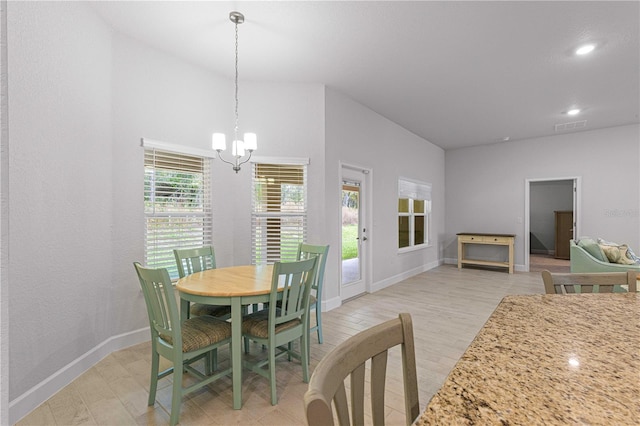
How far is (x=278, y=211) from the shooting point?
404 centimetres

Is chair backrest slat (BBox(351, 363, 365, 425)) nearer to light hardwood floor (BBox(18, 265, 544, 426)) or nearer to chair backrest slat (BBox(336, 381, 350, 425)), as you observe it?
chair backrest slat (BBox(336, 381, 350, 425))

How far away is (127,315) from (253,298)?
5.84 feet

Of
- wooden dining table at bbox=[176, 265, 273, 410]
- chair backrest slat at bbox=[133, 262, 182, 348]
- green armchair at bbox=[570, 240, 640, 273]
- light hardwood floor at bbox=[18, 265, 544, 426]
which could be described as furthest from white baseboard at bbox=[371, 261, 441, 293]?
chair backrest slat at bbox=[133, 262, 182, 348]

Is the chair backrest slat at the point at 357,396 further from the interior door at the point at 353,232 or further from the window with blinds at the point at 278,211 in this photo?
the interior door at the point at 353,232

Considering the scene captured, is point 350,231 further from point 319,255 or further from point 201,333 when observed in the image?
point 201,333

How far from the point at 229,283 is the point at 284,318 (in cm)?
51

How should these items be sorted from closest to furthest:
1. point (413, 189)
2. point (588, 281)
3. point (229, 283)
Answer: point (588, 281) < point (229, 283) < point (413, 189)

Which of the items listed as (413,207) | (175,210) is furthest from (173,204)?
(413,207)

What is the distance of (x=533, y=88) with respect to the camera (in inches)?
165

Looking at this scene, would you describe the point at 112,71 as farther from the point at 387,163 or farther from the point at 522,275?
the point at 522,275

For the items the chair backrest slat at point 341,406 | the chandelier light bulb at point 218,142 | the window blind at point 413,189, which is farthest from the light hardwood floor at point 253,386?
the window blind at point 413,189

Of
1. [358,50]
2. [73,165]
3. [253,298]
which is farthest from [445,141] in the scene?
[73,165]

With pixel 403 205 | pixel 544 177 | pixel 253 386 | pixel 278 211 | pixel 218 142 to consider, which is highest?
pixel 544 177

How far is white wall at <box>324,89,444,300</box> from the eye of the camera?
421 centimetres
